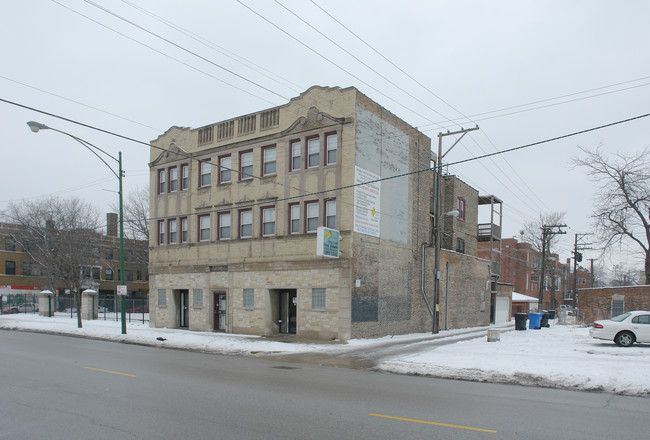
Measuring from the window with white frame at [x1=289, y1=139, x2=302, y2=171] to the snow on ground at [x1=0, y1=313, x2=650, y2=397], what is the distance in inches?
328

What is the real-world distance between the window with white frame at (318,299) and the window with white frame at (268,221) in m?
3.96

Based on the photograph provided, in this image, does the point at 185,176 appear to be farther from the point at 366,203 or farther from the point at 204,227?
the point at 366,203

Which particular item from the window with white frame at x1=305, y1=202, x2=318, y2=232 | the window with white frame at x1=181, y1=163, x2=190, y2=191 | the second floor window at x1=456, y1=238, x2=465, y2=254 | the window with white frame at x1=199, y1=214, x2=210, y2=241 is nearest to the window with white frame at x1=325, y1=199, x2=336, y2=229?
the window with white frame at x1=305, y1=202, x2=318, y2=232

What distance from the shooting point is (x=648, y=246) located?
3597 cm

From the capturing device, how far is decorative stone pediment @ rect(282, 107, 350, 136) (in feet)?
77.6

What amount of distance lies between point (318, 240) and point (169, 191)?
1299 cm

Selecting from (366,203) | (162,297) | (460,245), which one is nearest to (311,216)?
(366,203)

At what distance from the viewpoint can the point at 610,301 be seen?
107ft

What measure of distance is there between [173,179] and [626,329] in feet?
79.7

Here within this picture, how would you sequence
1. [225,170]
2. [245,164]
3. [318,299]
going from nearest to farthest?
[318,299] → [245,164] → [225,170]

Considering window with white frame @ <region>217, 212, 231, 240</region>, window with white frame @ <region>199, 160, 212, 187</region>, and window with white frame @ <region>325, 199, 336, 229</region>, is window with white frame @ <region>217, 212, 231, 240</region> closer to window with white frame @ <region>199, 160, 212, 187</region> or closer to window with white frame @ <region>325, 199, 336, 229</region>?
window with white frame @ <region>199, 160, 212, 187</region>

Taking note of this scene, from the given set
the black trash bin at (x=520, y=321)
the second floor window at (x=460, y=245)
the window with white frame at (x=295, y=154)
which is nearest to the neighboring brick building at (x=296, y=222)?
the window with white frame at (x=295, y=154)

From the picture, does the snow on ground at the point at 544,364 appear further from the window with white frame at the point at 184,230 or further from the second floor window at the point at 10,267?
the second floor window at the point at 10,267

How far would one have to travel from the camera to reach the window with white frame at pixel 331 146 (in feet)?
78.4
